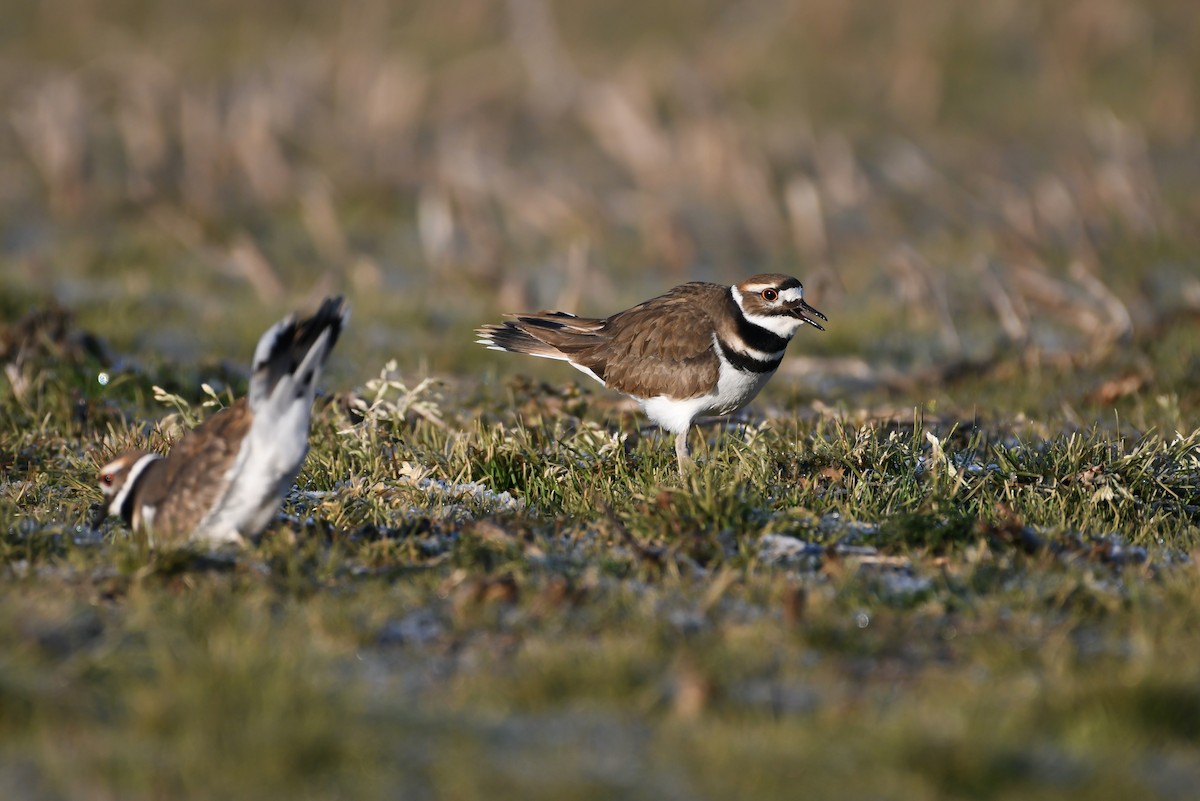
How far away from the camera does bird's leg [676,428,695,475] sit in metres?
5.68

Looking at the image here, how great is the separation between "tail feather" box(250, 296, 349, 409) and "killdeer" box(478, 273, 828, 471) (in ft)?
6.04

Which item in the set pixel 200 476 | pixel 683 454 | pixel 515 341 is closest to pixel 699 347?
pixel 683 454

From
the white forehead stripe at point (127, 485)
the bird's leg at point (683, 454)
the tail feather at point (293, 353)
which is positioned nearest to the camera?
the tail feather at point (293, 353)

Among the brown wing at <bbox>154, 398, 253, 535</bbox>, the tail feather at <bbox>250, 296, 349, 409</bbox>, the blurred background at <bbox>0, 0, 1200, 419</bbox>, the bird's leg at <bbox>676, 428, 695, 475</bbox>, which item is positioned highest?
the blurred background at <bbox>0, 0, 1200, 419</bbox>

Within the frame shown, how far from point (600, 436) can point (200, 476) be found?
77.1 inches

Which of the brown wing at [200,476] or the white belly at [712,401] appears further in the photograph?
the white belly at [712,401]

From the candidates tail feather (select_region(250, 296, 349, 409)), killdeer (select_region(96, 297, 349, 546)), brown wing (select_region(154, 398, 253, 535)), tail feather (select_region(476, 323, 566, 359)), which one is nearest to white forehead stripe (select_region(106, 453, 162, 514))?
killdeer (select_region(96, 297, 349, 546))

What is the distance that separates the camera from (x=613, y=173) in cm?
1520

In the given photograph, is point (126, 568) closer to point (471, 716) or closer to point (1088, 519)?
point (471, 716)

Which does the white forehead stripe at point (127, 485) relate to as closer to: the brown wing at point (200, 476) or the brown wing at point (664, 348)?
the brown wing at point (200, 476)

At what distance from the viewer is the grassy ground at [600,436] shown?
3.84 meters

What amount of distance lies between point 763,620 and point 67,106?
36.0 ft

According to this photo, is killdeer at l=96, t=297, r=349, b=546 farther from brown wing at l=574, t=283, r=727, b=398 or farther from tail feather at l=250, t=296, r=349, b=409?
brown wing at l=574, t=283, r=727, b=398

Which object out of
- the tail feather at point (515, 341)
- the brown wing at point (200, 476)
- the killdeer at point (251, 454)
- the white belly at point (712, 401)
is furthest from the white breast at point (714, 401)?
the brown wing at point (200, 476)
